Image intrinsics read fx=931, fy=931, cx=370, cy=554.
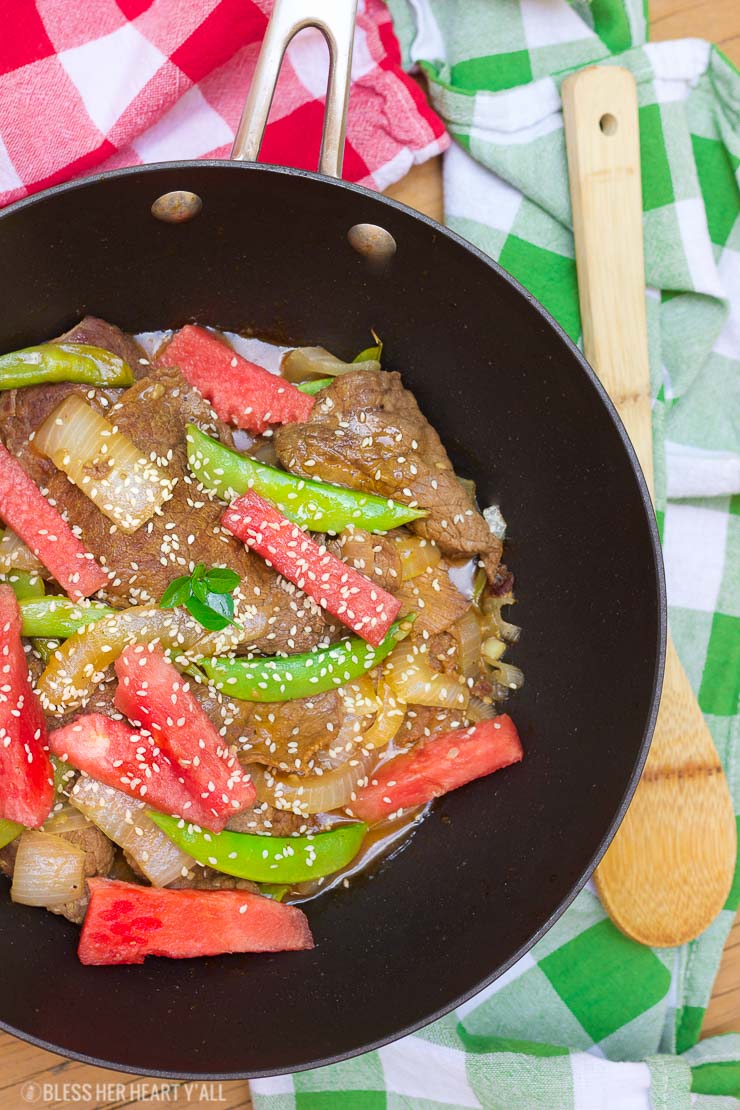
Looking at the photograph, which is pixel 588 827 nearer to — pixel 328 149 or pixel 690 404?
pixel 690 404

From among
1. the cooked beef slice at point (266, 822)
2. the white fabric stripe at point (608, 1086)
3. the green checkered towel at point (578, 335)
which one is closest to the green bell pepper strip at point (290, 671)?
the cooked beef slice at point (266, 822)

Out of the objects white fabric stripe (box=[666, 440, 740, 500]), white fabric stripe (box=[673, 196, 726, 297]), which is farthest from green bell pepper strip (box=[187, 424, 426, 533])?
white fabric stripe (box=[673, 196, 726, 297])

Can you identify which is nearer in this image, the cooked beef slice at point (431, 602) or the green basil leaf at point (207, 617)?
the green basil leaf at point (207, 617)

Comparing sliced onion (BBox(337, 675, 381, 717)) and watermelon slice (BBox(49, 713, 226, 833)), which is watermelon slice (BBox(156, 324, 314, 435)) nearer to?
Result: sliced onion (BBox(337, 675, 381, 717))

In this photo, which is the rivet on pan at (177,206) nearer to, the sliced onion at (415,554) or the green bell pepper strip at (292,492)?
the green bell pepper strip at (292,492)

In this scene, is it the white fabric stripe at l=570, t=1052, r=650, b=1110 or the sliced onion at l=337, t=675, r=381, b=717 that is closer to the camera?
the sliced onion at l=337, t=675, r=381, b=717

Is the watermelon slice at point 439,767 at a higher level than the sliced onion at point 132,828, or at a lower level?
lower

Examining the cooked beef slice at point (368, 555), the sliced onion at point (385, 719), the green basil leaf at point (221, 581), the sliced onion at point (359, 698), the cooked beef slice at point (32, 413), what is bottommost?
the sliced onion at point (385, 719)
